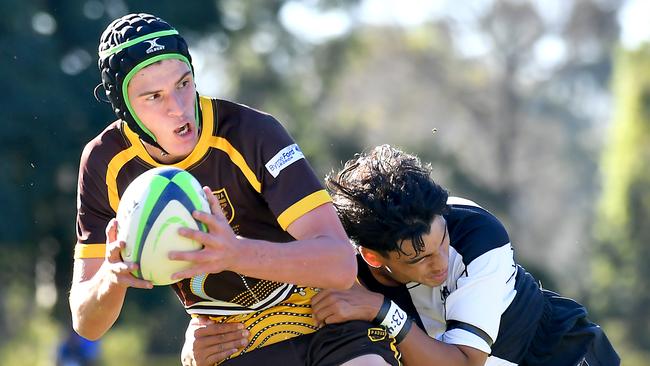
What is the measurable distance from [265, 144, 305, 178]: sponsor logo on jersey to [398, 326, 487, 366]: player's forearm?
3.89 ft

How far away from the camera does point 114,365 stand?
94.4 ft

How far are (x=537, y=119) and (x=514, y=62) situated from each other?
3.61 m

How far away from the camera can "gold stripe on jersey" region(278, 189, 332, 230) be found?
5.29m

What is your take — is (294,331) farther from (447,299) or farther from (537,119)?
(537,119)

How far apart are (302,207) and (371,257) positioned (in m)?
1.18

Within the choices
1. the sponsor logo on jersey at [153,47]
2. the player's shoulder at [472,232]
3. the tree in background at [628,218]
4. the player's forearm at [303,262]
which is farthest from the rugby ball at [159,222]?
the tree in background at [628,218]

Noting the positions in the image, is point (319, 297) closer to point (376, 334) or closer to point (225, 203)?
point (376, 334)

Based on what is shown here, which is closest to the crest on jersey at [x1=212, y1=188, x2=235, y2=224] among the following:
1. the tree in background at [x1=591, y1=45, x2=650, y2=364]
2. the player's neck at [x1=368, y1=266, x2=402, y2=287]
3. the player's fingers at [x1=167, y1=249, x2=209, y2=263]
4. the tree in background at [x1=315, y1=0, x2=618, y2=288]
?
the player's fingers at [x1=167, y1=249, x2=209, y2=263]

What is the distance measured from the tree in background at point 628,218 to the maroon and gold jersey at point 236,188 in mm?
24512

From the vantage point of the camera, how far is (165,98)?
17.4 ft

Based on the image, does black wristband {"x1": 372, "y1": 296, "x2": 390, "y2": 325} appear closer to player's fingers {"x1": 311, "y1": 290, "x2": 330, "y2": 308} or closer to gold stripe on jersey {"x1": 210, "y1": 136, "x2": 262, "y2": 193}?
player's fingers {"x1": 311, "y1": 290, "x2": 330, "y2": 308}

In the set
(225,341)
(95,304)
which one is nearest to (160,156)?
(95,304)

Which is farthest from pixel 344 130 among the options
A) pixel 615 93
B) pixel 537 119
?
pixel 537 119

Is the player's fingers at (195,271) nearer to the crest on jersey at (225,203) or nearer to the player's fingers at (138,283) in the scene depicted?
the player's fingers at (138,283)
